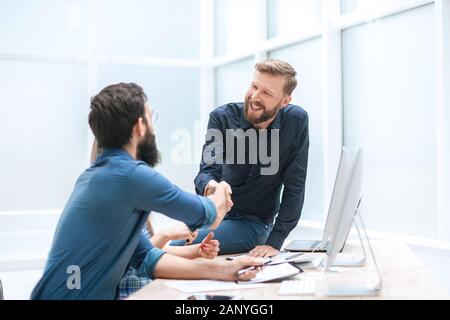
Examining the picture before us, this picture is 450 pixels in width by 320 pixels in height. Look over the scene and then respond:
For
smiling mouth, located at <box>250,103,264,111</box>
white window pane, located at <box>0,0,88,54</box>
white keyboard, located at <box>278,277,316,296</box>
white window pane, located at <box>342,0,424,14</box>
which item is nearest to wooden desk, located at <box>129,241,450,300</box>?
white keyboard, located at <box>278,277,316,296</box>

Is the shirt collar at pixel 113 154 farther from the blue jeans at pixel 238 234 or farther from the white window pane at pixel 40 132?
the white window pane at pixel 40 132

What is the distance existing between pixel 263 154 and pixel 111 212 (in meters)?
1.17

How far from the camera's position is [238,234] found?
223 cm

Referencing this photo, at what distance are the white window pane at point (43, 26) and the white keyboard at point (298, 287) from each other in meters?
3.61

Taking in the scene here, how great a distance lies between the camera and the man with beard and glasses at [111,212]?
1379 mm

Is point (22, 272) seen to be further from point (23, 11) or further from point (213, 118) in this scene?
point (213, 118)

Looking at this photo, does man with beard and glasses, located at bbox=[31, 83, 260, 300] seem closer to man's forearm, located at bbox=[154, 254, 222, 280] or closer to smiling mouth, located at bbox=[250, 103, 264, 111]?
man's forearm, located at bbox=[154, 254, 222, 280]

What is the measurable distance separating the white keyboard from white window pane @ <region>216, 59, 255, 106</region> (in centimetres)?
295

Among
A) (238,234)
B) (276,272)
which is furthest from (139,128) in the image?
(238,234)

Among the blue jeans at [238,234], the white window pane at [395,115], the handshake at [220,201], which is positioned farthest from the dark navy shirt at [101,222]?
the white window pane at [395,115]

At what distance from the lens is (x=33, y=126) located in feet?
14.5

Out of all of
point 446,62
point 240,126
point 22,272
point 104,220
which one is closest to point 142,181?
point 104,220

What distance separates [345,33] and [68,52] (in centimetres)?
242

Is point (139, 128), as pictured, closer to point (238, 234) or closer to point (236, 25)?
point (238, 234)
